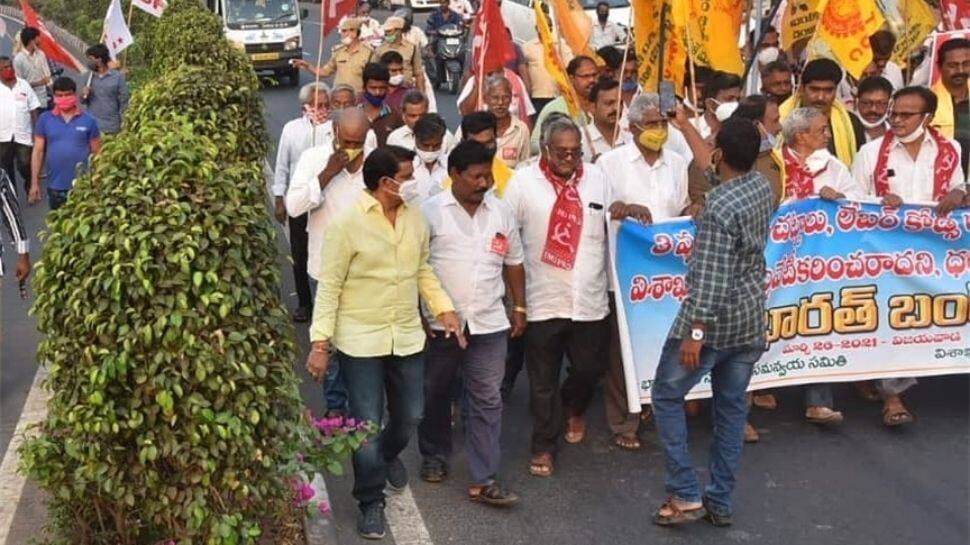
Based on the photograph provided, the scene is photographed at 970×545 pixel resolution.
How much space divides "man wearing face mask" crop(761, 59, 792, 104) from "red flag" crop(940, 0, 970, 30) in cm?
205

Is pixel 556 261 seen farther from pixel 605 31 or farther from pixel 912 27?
pixel 605 31

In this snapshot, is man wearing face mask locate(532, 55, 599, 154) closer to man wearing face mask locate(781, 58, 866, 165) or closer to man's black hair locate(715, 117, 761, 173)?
man wearing face mask locate(781, 58, 866, 165)

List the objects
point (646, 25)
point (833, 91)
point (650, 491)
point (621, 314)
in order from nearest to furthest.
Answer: point (650, 491) → point (621, 314) → point (833, 91) → point (646, 25)

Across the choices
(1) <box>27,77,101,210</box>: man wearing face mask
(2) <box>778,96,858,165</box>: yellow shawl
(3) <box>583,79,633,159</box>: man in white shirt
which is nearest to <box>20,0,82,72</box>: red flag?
(1) <box>27,77,101,210</box>: man wearing face mask

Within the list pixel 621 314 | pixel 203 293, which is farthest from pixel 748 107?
pixel 203 293

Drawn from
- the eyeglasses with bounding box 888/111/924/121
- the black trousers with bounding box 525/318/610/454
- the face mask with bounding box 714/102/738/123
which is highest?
the eyeglasses with bounding box 888/111/924/121

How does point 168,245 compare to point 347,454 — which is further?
point 347,454

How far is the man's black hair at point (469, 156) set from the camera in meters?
6.05

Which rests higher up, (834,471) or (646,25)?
(646,25)

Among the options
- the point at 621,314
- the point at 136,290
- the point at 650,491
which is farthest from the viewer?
the point at 621,314

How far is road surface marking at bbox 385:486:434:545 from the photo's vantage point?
5.95 m

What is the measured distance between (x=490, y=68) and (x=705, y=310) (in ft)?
13.2

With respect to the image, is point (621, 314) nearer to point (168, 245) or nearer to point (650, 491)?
point (650, 491)

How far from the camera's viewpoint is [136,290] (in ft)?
15.2
